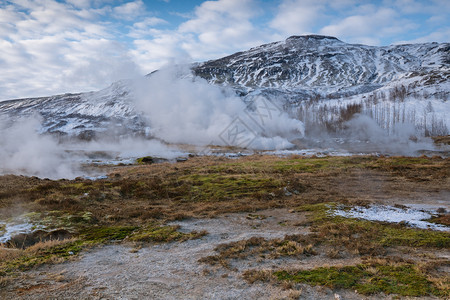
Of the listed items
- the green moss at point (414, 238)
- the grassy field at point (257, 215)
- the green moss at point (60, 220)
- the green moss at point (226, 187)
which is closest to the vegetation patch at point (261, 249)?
the grassy field at point (257, 215)

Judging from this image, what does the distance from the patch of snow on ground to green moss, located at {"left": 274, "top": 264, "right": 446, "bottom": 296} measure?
696cm

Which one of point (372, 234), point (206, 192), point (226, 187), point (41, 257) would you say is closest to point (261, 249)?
point (372, 234)

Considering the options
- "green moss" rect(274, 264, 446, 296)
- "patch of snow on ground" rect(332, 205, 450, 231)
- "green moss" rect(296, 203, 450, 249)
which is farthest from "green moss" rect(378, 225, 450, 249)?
"green moss" rect(274, 264, 446, 296)

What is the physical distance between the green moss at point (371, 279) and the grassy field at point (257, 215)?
0.11 ft

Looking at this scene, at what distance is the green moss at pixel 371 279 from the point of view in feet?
26.9

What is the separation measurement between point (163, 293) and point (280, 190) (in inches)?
731

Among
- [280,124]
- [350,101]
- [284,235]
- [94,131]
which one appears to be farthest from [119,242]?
[350,101]

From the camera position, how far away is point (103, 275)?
389 inches

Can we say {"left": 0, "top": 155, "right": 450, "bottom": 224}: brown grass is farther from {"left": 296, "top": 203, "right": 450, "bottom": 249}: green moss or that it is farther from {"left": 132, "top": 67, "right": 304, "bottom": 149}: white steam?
Answer: {"left": 132, "top": 67, "right": 304, "bottom": 149}: white steam

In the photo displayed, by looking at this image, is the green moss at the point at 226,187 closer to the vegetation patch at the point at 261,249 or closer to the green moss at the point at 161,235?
the green moss at the point at 161,235

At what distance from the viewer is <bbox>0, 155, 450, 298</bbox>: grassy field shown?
9445 millimetres

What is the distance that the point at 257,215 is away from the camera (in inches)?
739

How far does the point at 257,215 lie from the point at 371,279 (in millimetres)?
10235

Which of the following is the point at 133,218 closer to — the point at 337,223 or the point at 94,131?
the point at 337,223
